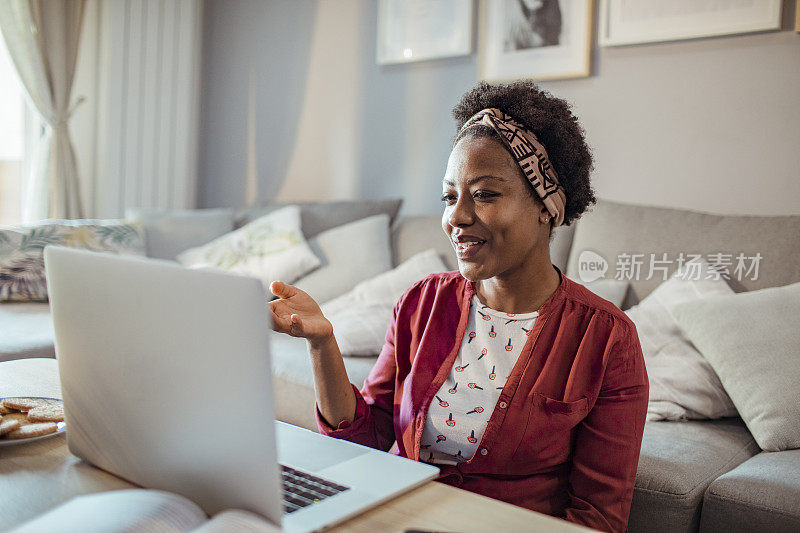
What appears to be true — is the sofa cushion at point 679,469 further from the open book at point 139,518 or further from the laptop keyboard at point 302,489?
the open book at point 139,518

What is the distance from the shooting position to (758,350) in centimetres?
173

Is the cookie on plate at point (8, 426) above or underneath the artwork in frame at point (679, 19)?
underneath

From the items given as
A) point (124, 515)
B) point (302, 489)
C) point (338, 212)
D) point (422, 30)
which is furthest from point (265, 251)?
point (124, 515)

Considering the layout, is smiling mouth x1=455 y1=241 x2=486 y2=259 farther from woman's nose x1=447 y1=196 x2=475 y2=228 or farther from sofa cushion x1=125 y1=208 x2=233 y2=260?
sofa cushion x1=125 y1=208 x2=233 y2=260

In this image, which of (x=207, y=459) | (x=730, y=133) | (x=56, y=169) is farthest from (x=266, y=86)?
(x=207, y=459)

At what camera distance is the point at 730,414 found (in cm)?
181

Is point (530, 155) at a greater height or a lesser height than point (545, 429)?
greater

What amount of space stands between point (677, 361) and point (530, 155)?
922 mm

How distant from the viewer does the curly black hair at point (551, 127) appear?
3.97 ft

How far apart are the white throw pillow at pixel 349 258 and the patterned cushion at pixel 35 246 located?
869 mm

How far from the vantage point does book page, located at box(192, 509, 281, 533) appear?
613mm

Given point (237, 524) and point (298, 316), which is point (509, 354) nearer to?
point (298, 316)

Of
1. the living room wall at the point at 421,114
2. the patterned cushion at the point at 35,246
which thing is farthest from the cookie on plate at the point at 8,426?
the living room wall at the point at 421,114

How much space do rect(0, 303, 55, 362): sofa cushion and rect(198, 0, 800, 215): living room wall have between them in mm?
1489
